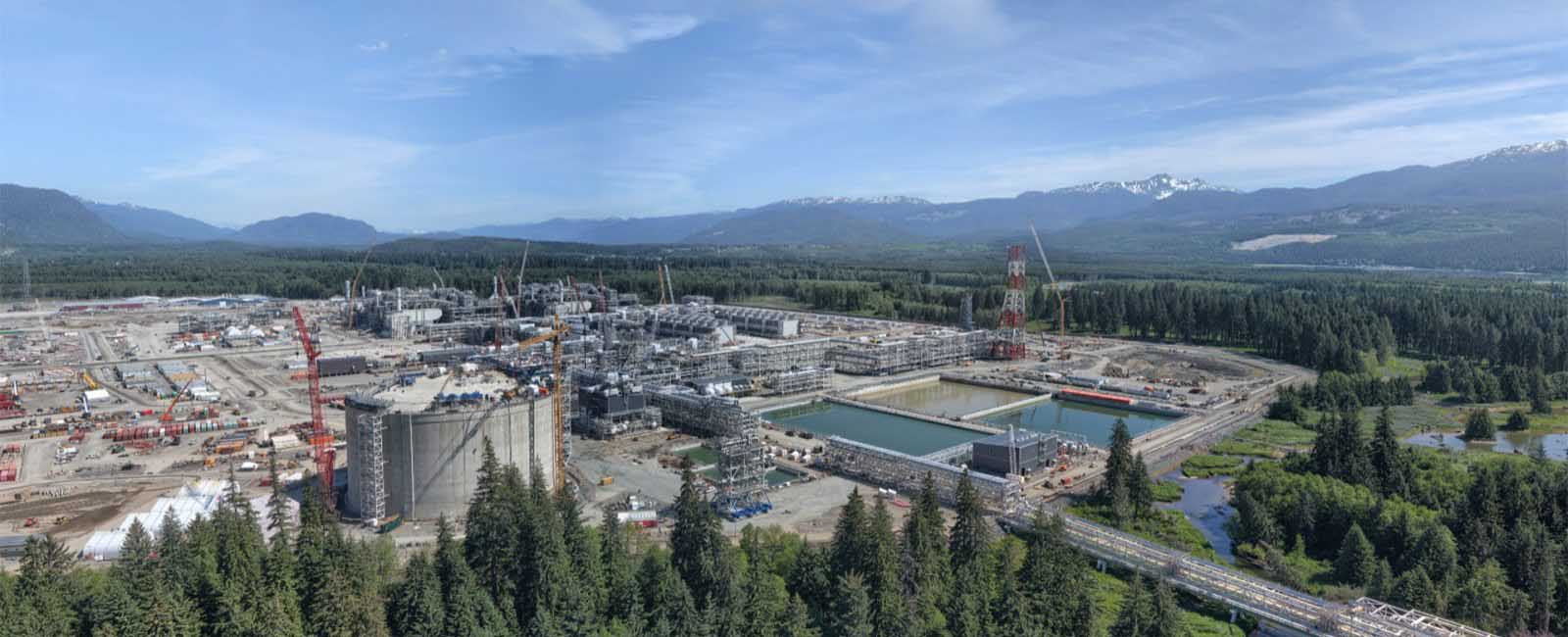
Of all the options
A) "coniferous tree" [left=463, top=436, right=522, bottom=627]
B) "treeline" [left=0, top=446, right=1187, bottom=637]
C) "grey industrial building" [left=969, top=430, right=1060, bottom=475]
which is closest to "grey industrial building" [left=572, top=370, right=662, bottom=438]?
"grey industrial building" [left=969, top=430, right=1060, bottom=475]

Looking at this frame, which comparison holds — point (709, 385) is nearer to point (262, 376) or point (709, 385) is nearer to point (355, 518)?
point (355, 518)

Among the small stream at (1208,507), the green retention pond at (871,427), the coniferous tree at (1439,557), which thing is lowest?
the small stream at (1208,507)

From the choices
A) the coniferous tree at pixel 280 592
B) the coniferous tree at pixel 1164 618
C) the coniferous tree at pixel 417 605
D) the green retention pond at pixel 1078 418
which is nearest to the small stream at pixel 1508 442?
the green retention pond at pixel 1078 418

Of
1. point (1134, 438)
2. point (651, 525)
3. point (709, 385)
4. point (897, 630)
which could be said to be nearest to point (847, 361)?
point (709, 385)

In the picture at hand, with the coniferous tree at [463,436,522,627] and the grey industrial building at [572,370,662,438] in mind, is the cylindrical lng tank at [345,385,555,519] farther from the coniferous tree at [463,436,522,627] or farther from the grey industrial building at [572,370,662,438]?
the grey industrial building at [572,370,662,438]

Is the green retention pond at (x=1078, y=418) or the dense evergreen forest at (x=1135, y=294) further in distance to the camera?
the dense evergreen forest at (x=1135, y=294)

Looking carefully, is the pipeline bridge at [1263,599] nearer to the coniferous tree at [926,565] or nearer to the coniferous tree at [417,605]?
the coniferous tree at [926,565]
